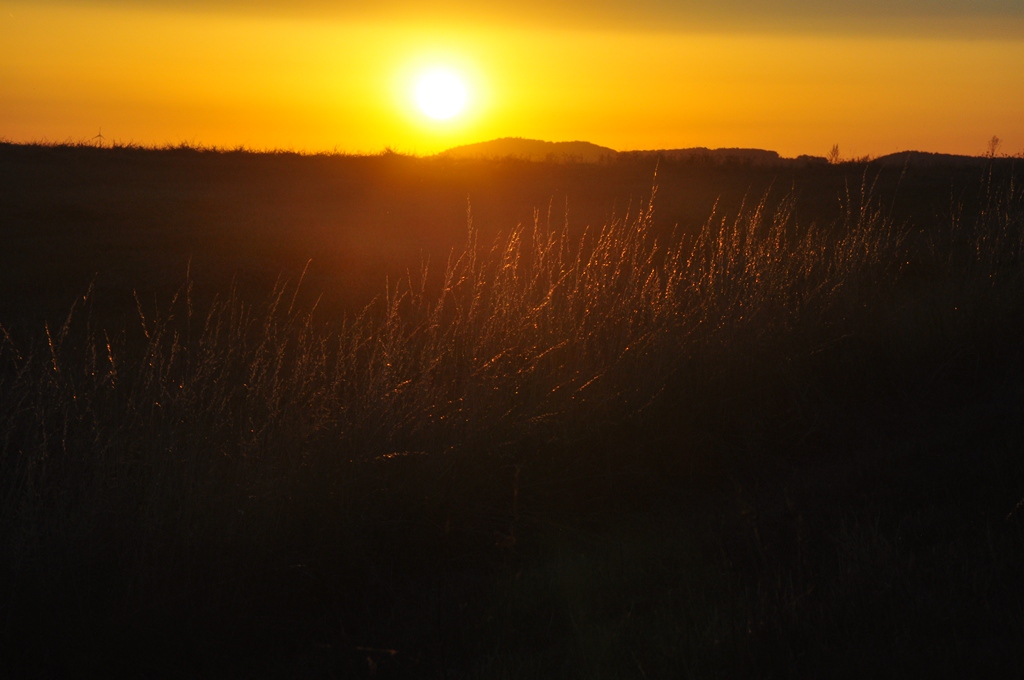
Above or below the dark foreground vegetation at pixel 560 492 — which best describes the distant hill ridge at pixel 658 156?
above

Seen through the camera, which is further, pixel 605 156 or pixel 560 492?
pixel 605 156

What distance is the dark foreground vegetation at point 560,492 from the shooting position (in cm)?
294

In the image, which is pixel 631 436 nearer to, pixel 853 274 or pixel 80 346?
pixel 853 274

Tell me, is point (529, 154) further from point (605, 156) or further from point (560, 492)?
point (560, 492)

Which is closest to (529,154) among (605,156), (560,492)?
(605,156)

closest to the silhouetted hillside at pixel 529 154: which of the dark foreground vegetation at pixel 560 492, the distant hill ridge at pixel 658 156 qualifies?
the distant hill ridge at pixel 658 156

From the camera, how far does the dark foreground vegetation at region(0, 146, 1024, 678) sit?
294 cm

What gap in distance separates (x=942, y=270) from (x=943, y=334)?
2.61m

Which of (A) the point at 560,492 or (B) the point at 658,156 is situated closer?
(A) the point at 560,492

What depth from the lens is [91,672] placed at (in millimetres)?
2967

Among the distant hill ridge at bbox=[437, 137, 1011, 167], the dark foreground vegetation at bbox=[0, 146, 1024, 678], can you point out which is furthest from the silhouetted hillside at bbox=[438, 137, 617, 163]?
the dark foreground vegetation at bbox=[0, 146, 1024, 678]

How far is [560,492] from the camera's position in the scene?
14.6ft

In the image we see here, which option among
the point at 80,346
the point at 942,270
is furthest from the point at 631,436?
the point at 942,270

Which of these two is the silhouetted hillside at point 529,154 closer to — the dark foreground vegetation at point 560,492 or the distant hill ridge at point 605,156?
the distant hill ridge at point 605,156
